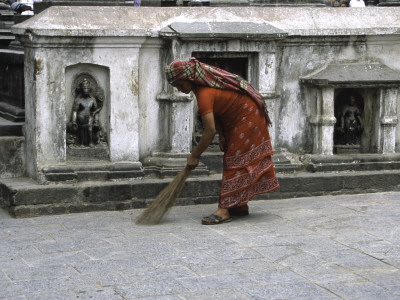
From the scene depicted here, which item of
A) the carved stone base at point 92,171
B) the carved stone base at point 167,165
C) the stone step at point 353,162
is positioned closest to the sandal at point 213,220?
the carved stone base at point 167,165

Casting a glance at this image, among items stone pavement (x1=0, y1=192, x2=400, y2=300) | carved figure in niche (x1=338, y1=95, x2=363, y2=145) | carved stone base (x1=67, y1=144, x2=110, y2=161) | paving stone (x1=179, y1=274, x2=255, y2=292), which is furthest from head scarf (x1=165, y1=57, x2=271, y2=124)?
paving stone (x1=179, y1=274, x2=255, y2=292)

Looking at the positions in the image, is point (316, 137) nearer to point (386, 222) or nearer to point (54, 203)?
point (386, 222)

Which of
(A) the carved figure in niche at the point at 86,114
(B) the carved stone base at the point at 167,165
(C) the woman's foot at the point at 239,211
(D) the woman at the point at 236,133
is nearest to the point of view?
(D) the woman at the point at 236,133

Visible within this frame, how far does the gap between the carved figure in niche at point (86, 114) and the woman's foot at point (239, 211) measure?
1.44 meters

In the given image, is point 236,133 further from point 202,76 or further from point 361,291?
point 361,291

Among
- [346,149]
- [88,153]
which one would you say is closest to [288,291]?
[88,153]

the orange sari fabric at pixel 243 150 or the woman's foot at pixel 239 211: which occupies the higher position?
the orange sari fabric at pixel 243 150

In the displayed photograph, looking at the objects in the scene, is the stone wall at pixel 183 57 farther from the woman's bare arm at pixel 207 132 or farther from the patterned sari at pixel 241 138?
the woman's bare arm at pixel 207 132

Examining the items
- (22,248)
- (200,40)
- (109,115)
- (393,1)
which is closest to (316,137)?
(200,40)

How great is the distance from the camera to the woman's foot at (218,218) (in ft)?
21.6

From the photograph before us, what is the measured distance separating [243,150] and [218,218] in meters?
0.60

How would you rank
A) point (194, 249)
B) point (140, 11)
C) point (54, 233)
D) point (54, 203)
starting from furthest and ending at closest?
point (140, 11), point (54, 203), point (54, 233), point (194, 249)

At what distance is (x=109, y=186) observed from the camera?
23.4 ft

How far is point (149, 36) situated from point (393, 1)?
20.1 feet
